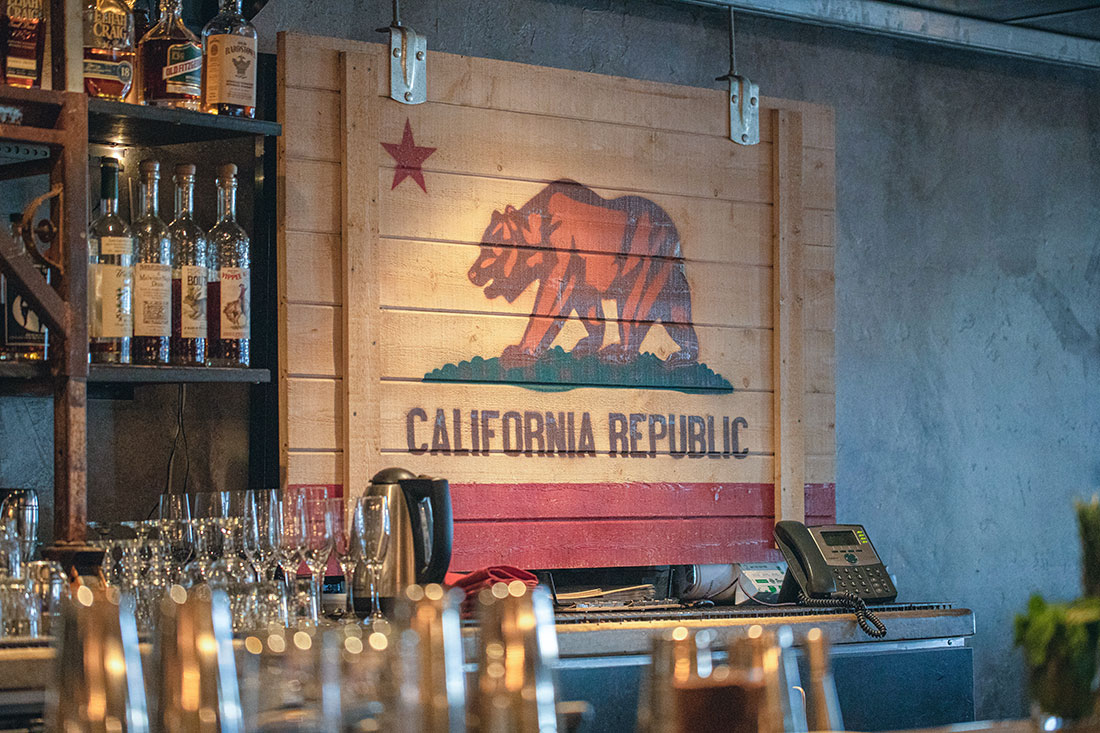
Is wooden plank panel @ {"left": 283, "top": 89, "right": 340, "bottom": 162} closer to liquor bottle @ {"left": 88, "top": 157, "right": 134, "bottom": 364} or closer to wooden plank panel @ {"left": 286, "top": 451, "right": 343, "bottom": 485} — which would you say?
liquor bottle @ {"left": 88, "top": 157, "right": 134, "bottom": 364}

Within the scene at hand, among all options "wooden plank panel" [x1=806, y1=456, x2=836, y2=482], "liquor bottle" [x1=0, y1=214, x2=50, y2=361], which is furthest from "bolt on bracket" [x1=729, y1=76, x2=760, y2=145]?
"liquor bottle" [x1=0, y1=214, x2=50, y2=361]

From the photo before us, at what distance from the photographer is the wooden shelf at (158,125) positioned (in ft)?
8.61

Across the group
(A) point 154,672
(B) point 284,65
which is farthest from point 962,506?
(A) point 154,672

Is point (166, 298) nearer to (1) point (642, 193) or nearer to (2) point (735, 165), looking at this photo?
(1) point (642, 193)

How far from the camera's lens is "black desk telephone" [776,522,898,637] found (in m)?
3.12

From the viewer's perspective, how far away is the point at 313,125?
3.29m

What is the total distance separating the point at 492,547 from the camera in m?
3.44

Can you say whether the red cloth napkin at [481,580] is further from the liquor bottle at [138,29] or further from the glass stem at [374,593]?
the liquor bottle at [138,29]

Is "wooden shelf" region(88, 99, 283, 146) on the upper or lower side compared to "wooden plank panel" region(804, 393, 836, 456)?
upper

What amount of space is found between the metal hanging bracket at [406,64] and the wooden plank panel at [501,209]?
0.20 m

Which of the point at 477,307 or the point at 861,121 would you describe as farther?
the point at 861,121

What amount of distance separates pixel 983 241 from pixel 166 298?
9.48 ft

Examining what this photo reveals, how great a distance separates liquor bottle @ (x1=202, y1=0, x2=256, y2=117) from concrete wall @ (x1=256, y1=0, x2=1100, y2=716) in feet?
4.60

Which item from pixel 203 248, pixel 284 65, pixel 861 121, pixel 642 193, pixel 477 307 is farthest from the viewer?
pixel 861 121
